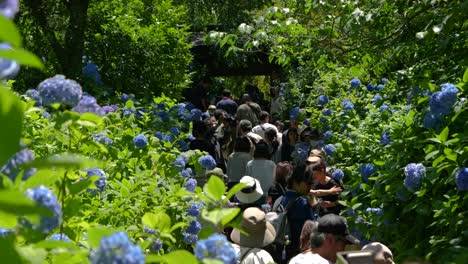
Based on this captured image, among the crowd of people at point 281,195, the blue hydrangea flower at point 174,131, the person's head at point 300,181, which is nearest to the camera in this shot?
the crowd of people at point 281,195

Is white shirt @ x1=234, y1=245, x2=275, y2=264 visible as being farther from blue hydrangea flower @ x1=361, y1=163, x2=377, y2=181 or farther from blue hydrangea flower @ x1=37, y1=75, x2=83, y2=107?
blue hydrangea flower @ x1=37, y1=75, x2=83, y2=107

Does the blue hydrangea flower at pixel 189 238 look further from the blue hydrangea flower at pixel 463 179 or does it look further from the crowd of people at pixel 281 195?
the blue hydrangea flower at pixel 463 179

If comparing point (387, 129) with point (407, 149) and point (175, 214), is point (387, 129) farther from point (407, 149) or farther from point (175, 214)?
point (175, 214)

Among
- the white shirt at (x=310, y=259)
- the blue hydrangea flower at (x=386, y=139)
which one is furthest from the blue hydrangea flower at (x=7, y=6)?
the blue hydrangea flower at (x=386, y=139)

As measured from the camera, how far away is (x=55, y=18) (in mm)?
11102

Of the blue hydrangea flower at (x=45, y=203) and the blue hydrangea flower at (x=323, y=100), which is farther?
the blue hydrangea flower at (x=323, y=100)

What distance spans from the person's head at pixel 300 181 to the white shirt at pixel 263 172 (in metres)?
1.97

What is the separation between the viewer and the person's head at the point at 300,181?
6.37m

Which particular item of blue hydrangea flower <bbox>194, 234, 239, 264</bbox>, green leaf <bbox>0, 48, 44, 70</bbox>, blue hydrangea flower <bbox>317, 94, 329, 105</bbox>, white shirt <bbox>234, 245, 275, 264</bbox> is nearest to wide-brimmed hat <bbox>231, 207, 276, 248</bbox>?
white shirt <bbox>234, 245, 275, 264</bbox>

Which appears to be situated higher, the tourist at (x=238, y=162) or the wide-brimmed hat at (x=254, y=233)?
the wide-brimmed hat at (x=254, y=233)

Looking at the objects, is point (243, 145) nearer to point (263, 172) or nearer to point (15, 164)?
point (263, 172)

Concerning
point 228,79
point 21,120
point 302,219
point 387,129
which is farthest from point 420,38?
point 228,79

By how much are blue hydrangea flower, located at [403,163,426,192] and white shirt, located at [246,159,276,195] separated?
4.00 meters

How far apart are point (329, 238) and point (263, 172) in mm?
3838
